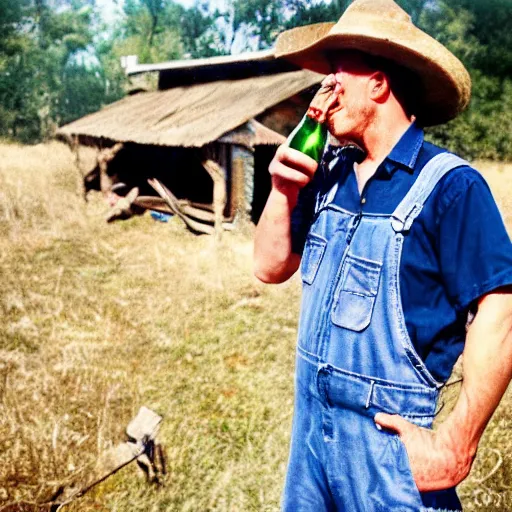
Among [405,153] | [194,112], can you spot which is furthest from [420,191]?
[194,112]

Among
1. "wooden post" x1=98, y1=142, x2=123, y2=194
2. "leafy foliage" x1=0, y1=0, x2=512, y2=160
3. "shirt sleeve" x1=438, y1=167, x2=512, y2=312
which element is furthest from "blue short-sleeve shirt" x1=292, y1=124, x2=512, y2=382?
"leafy foliage" x1=0, y1=0, x2=512, y2=160

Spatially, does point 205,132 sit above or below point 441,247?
below

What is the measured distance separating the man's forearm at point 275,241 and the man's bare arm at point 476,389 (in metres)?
0.74

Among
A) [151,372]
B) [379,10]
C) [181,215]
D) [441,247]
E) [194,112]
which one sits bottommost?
[181,215]

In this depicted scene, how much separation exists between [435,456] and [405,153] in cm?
94

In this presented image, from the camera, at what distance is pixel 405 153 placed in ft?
5.10

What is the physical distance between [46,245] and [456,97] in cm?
827

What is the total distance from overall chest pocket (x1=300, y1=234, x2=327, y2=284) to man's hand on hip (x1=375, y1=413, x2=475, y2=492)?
59cm

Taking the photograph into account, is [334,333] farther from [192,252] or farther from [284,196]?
[192,252]

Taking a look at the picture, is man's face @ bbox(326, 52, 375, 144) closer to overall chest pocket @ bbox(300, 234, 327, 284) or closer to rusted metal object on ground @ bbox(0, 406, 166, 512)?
overall chest pocket @ bbox(300, 234, 327, 284)

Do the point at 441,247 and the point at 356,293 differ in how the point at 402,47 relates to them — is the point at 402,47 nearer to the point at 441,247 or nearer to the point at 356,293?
the point at 441,247

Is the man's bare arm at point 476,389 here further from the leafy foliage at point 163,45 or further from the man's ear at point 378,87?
the leafy foliage at point 163,45

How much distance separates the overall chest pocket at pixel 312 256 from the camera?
1.72m

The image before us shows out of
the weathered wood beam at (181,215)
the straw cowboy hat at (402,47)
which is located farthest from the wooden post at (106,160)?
the straw cowboy hat at (402,47)
